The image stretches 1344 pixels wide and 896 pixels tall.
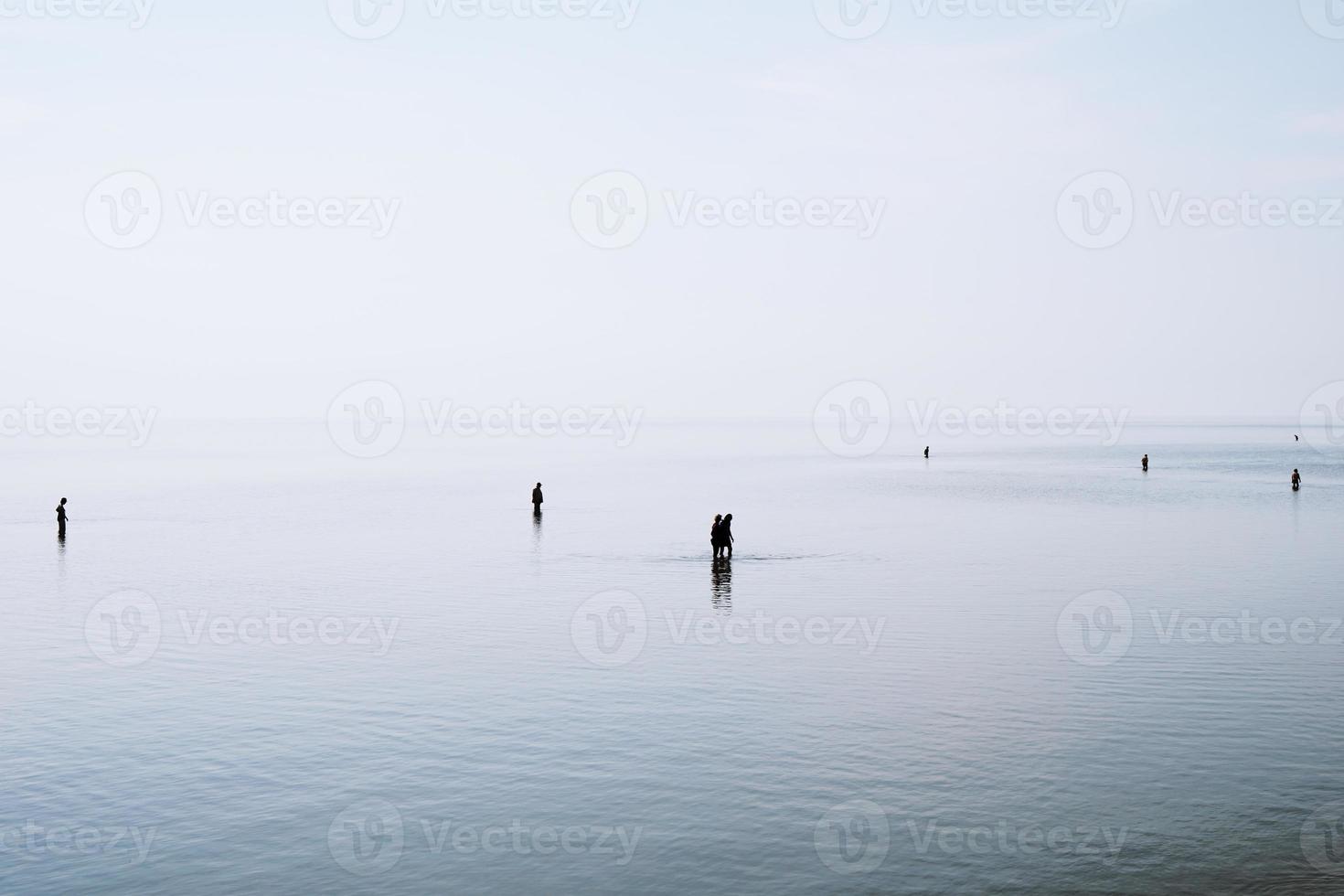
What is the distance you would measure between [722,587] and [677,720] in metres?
19.7

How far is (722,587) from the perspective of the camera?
45.1m

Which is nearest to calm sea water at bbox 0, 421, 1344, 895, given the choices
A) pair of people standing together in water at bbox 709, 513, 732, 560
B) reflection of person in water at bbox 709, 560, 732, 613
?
reflection of person in water at bbox 709, 560, 732, 613

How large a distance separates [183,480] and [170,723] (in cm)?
12238

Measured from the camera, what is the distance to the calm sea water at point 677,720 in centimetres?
1791

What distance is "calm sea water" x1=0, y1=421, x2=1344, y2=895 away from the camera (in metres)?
17.9

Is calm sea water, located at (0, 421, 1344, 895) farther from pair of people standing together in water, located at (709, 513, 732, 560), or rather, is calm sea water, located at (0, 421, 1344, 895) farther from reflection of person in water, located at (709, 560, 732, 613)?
pair of people standing together in water, located at (709, 513, 732, 560)

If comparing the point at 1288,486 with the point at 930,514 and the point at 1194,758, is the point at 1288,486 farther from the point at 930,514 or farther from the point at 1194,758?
the point at 1194,758

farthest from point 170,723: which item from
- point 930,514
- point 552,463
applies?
point 552,463

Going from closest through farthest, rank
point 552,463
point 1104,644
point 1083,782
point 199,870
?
point 199,870, point 1083,782, point 1104,644, point 552,463

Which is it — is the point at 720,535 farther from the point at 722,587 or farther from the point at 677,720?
the point at 677,720

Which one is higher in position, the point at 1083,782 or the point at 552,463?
the point at 552,463

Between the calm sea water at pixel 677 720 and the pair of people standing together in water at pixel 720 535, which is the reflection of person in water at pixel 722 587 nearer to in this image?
the calm sea water at pixel 677 720

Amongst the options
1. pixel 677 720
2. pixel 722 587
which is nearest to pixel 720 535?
pixel 722 587

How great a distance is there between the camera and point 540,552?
58.0 m
